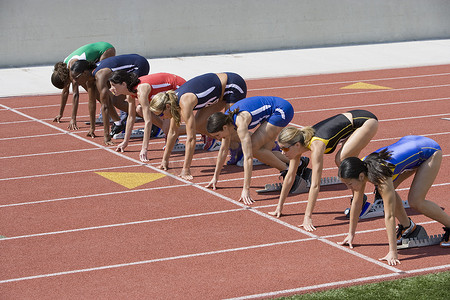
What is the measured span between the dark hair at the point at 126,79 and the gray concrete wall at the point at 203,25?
1041cm

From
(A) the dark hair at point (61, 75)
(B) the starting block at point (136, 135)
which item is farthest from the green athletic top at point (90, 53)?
(B) the starting block at point (136, 135)

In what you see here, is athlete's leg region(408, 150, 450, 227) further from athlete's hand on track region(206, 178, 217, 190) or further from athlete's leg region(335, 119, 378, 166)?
athlete's hand on track region(206, 178, 217, 190)

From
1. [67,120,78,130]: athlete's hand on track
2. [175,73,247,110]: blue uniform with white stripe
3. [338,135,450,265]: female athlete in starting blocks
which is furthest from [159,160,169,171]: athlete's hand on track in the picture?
[338,135,450,265]: female athlete in starting blocks

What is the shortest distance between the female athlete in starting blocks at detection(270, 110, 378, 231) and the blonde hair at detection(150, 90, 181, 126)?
6.32 ft

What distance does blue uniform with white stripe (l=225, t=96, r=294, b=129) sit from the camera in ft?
28.3

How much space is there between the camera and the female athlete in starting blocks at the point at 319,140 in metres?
7.14

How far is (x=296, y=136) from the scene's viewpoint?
7160 mm

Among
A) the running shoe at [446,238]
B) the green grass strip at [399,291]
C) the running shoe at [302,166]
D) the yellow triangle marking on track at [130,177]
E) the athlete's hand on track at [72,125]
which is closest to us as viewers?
the green grass strip at [399,291]

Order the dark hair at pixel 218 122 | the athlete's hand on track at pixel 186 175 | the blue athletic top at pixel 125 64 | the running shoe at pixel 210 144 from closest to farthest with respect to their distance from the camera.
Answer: the dark hair at pixel 218 122 < the athlete's hand on track at pixel 186 175 < the running shoe at pixel 210 144 < the blue athletic top at pixel 125 64

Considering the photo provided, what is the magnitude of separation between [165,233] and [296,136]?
168 centimetres

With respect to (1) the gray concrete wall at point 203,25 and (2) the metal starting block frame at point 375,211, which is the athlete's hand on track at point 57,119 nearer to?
(1) the gray concrete wall at point 203,25

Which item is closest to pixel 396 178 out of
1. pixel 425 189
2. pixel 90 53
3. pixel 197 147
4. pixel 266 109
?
pixel 425 189

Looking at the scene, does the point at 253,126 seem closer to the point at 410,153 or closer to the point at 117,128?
the point at 410,153

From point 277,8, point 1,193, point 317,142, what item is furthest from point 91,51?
point 277,8
